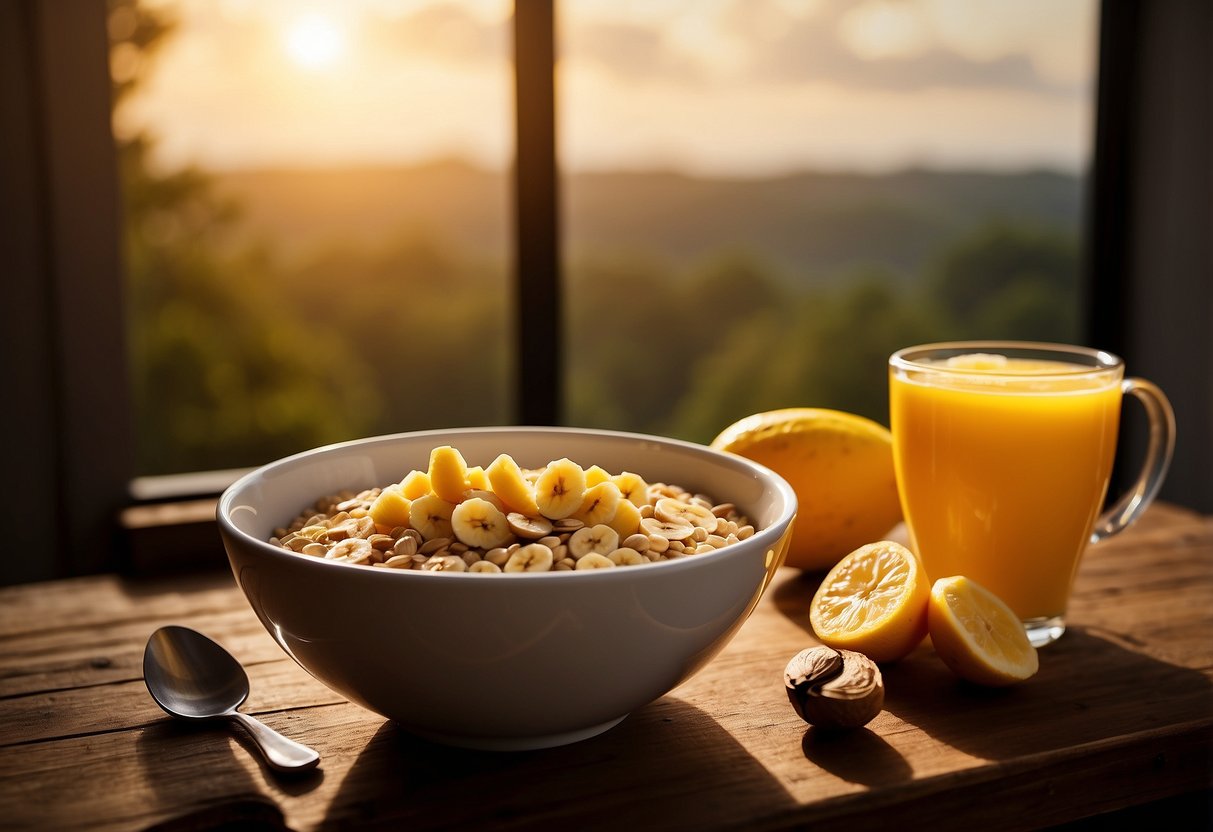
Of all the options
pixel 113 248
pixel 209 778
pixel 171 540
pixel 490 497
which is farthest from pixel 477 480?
pixel 113 248

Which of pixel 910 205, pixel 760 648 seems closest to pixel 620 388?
pixel 910 205

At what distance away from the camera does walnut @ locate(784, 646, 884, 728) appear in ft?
2.14

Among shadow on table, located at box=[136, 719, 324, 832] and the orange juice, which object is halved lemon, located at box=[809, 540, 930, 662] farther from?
shadow on table, located at box=[136, 719, 324, 832]

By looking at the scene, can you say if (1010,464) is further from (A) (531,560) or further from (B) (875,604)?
(A) (531,560)

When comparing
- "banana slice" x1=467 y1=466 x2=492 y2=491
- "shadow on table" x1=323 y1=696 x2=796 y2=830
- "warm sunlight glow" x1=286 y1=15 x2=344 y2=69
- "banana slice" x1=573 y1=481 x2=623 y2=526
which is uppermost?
"warm sunlight glow" x1=286 y1=15 x2=344 y2=69

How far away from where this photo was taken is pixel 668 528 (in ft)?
2.23

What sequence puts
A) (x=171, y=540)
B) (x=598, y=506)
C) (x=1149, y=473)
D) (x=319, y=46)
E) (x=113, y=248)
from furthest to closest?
(x=319, y=46) → (x=113, y=248) → (x=171, y=540) → (x=1149, y=473) → (x=598, y=506)

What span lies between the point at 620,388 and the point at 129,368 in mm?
5250

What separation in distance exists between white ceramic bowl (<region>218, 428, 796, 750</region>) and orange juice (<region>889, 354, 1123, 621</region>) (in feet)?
0.71

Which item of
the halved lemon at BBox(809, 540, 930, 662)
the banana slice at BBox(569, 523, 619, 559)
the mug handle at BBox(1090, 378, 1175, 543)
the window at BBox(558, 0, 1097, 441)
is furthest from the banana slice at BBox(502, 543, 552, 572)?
the window at BBox(558, 0, 1097, 441)

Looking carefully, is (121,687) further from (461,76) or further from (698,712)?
(461,76)

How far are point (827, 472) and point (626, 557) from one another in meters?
0.36

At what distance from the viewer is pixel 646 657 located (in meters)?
0.59

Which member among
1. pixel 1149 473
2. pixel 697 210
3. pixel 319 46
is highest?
pixel 319 46
